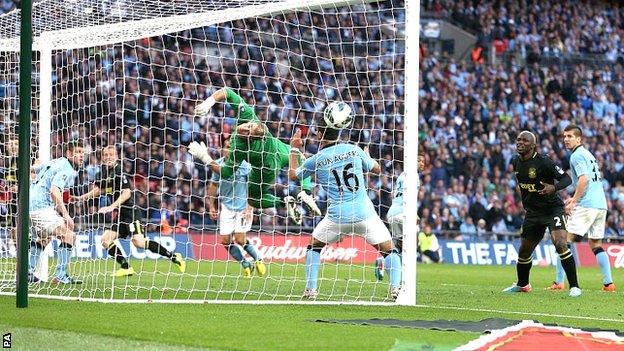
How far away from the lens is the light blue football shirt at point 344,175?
511 inches

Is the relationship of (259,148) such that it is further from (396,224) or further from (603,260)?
(603,260)

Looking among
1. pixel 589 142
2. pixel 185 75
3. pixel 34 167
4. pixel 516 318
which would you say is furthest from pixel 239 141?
pixel 589 142

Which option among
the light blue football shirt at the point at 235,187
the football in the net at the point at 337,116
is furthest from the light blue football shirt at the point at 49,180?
the football in the net at the point at 337,116

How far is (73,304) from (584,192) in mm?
7777

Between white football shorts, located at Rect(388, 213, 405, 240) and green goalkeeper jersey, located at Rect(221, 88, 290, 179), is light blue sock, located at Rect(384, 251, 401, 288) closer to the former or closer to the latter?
green goalkeeper jersey, located at Rect(221, 88, 290, 179)

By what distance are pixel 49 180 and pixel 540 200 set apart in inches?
259

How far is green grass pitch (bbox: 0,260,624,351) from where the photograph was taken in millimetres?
8445

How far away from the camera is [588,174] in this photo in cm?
1602

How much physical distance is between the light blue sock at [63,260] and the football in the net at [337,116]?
4.67 metres

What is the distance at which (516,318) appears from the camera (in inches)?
442

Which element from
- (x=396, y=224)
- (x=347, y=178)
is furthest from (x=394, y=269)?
(x=396, y=224)

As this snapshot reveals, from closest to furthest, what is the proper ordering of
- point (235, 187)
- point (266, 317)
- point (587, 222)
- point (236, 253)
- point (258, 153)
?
point (266, 317) → point (258, 153) → point (587, 222) → point (236, 253) → point (235, 187)

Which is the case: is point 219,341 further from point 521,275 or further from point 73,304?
point 521,275

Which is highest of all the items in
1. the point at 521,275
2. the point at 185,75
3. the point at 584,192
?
the point at 185,75
